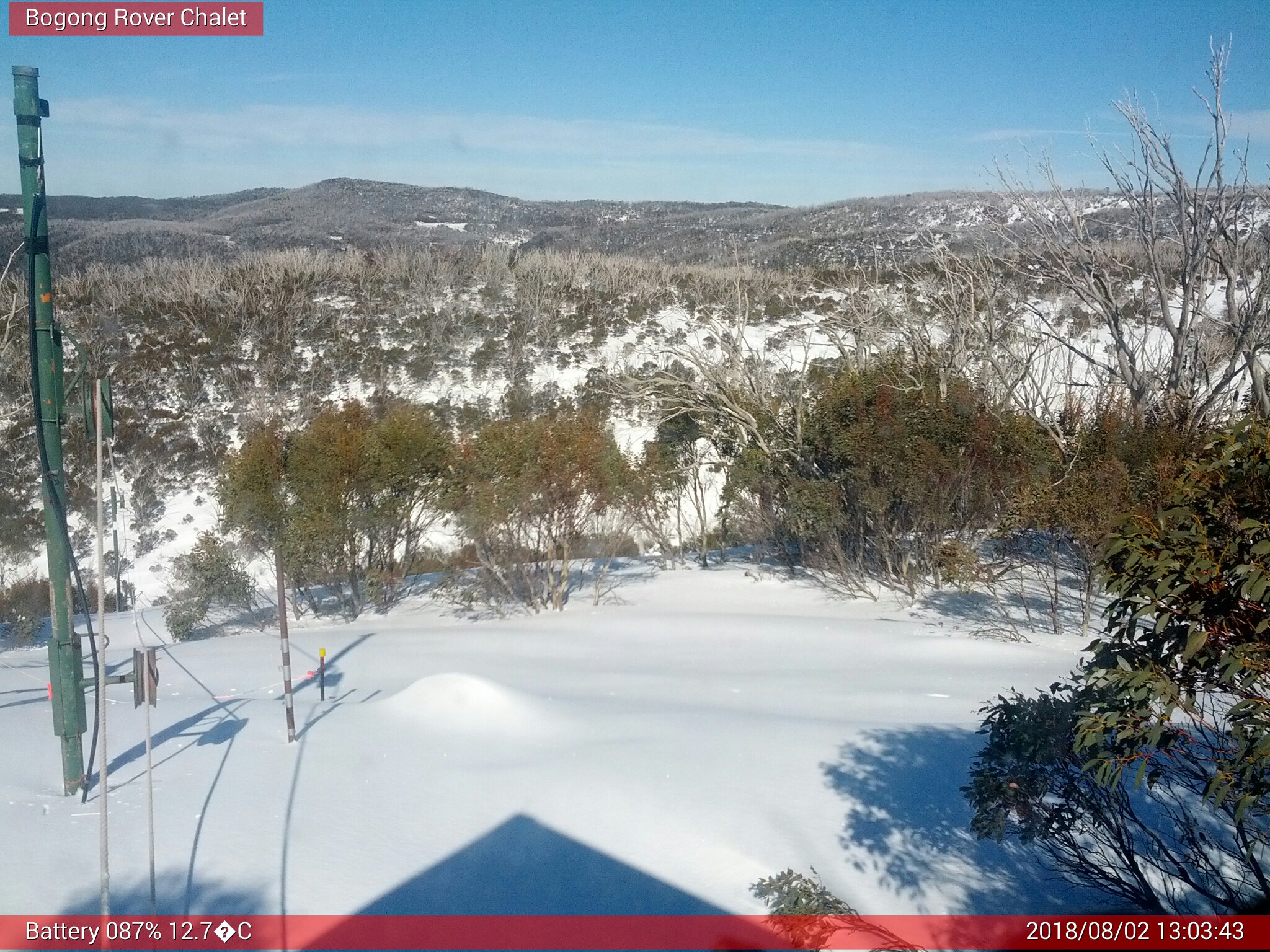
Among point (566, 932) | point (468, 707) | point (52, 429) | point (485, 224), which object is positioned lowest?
point (468, 707)

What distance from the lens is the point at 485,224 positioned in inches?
2721

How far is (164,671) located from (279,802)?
5.62 meters

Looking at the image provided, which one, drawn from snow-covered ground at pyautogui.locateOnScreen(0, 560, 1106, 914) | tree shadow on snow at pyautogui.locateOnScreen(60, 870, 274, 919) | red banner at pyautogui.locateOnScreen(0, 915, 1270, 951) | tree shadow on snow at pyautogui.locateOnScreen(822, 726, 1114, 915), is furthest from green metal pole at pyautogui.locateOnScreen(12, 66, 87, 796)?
tree shadow on snow at pyautogui.locateOnScreen(822, 726, 1114, 915)

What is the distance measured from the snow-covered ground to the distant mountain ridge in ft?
114

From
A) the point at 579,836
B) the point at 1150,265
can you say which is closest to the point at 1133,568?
the point at 579,836

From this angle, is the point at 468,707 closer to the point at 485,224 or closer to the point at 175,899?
the point at 175,899

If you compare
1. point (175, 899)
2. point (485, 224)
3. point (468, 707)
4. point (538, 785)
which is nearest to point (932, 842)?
point (538, 785)

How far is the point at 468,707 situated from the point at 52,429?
4.01 m

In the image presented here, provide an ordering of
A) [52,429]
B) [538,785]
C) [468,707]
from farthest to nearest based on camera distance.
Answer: [468,707] → [538,785] → [52,429]

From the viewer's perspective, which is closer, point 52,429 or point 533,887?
point 533,887

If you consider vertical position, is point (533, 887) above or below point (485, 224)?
below

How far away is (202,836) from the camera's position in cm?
578

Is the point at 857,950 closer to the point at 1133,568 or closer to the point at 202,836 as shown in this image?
the point at 1133,568

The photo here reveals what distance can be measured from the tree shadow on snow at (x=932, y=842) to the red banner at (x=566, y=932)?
253mm
